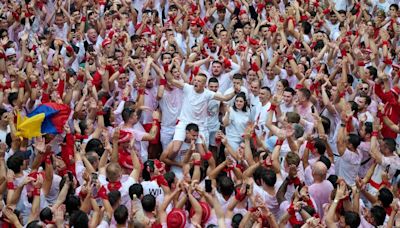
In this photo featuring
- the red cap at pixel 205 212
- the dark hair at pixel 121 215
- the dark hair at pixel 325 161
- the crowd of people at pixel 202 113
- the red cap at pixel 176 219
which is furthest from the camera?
the dark hair at pixel 325 161

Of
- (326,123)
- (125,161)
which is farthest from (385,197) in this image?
(125,161)

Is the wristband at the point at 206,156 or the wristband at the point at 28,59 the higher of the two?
the wristband at the point at 206,156

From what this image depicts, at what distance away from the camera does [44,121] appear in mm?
8703

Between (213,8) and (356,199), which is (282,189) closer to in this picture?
(356,199)

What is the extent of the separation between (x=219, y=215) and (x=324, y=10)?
7493mm

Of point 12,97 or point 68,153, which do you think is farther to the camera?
point 12,97

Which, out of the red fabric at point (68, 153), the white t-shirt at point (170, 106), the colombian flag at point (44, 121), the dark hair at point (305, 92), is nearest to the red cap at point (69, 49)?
the white t-shirt at point (170, 106)

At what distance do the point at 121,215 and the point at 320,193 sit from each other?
6.89 ft

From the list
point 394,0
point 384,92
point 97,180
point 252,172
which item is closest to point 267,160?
point 252,172

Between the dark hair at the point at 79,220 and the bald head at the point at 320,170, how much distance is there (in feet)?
7.70

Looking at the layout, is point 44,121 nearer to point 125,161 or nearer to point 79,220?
point 125,161

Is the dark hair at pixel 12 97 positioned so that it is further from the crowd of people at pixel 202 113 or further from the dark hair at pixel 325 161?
the dark hair at pixel 325 161

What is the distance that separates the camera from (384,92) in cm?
1016

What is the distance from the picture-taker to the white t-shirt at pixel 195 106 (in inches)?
377
